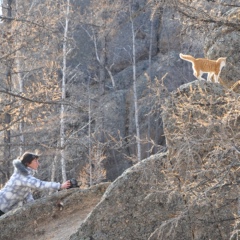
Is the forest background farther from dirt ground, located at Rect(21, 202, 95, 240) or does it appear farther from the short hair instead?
the short hair

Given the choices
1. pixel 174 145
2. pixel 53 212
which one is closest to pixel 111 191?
pixel 174 145

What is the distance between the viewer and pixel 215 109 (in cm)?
646

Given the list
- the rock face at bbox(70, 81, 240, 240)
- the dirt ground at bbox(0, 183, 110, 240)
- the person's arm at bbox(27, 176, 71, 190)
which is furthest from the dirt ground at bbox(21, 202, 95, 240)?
the rock face at bbox(70, 81, 240, 240)

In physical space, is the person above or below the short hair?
below

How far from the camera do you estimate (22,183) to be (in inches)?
293

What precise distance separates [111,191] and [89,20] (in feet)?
61.9

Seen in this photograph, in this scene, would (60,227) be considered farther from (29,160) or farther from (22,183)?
(29,160)

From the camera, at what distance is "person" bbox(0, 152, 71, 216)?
24.2ft

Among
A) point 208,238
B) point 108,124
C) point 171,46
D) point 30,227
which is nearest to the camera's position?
point 208,238

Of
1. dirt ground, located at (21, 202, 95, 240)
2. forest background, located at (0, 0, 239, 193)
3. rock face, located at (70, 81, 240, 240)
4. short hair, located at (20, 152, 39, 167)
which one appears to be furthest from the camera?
forest background, located at (0, 0, 239, 193)

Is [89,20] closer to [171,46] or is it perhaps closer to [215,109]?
[171,46]

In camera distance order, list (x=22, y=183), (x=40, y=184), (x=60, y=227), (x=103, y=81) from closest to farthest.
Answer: (x=40, y=184), (x=22, y=183), (x=60, y=227), (x=103, y=81)

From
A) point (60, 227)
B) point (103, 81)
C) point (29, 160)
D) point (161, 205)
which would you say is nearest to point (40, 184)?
point (29, 160)

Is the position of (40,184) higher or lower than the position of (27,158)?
lower
